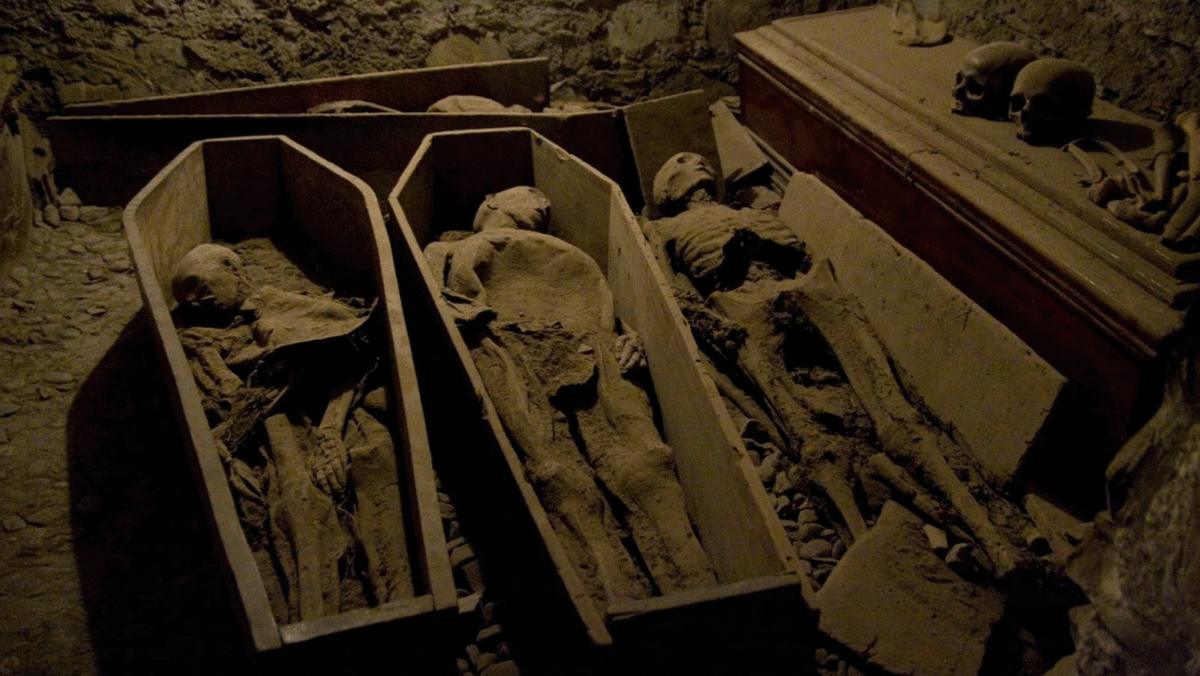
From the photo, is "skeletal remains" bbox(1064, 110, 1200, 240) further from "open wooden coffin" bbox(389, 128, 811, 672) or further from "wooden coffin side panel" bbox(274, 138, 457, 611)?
"wooden coffin side panel" bbox(274, 138, 457, 611)

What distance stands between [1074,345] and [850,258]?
3.36ft

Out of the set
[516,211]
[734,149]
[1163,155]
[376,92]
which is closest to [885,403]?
[1163,155]

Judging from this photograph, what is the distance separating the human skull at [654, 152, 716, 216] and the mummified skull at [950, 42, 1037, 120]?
1.17 metres

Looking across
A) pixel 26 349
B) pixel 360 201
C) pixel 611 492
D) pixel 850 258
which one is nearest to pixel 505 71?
pixel 360 201

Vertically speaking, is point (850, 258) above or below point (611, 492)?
above

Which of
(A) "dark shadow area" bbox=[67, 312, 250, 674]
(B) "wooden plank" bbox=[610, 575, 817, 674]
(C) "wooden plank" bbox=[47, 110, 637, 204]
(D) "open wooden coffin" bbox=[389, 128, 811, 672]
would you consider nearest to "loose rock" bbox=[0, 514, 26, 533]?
(A) "dark shadow area" bbox=[67, 312, 250, 674]

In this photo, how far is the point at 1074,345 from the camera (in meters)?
2.76

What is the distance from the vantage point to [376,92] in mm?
5012

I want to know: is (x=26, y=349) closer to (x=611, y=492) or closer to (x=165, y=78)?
(x=165, y=78)

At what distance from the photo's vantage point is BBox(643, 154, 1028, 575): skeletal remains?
2.74m

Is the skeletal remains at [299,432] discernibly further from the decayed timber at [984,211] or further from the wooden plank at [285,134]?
the decayed timber at [984,211]

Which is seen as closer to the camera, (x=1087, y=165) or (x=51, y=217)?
(x=1087, y=165)

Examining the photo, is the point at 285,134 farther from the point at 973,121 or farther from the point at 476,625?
the point at 973,121

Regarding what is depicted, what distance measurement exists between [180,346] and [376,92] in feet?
8.77
